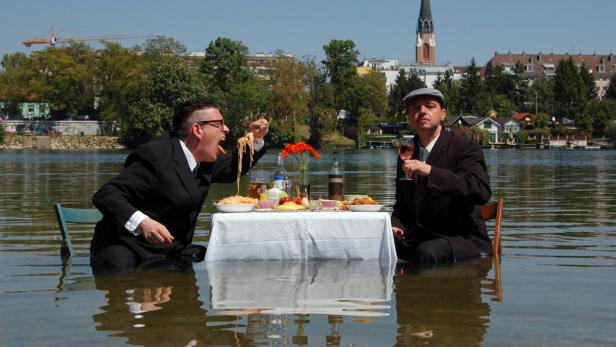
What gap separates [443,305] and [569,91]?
141957mm

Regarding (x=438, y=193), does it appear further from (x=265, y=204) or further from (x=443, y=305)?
(x=265, y=204)

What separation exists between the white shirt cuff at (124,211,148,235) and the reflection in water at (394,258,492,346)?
6.67ft

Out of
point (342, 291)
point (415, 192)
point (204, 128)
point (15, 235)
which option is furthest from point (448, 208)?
point (15, 235)

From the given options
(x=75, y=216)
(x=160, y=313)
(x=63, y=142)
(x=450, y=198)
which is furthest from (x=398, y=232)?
(x=63, y=142)

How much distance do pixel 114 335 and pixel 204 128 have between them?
7.07ft

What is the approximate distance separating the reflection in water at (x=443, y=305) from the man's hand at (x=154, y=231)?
5.94 ft

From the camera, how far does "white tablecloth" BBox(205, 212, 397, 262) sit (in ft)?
24.9

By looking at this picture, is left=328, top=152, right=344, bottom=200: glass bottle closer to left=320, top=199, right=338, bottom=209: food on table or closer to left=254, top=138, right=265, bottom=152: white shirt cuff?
left=320, top=199, right=338, bottom=209: food on table

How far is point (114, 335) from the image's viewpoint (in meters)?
5.74

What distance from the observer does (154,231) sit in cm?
694

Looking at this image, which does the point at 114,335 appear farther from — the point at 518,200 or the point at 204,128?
the point at 518,200

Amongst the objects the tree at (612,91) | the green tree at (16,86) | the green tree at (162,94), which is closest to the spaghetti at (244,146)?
the green tree at (162,94)

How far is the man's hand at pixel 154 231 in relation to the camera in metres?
6.95

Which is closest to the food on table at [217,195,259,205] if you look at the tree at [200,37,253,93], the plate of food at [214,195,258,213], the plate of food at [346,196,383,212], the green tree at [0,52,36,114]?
the plate of food at [214,195,258,213]
